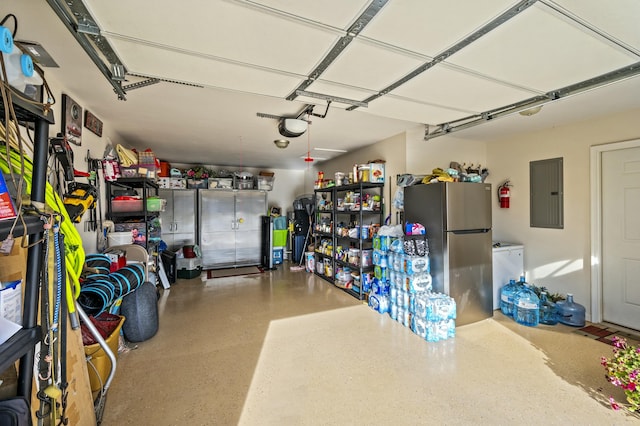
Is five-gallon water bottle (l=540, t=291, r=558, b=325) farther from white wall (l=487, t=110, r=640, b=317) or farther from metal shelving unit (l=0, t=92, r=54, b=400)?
metal shelving unit (l=0, t=92, r=54, b=400)

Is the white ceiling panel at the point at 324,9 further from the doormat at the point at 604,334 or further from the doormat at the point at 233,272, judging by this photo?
the doormat at the point at 233,272

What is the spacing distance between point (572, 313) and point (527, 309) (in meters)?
0.47

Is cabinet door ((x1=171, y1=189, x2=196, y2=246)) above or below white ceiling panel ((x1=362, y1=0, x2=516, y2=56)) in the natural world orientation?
below

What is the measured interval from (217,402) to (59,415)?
98cm

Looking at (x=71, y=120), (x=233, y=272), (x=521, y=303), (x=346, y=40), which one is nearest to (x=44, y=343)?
(x=346, y=40)

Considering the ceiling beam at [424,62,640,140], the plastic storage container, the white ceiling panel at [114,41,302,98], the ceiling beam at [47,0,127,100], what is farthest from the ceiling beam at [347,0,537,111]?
the plastic storage container

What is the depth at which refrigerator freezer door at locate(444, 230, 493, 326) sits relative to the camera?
3064 mm

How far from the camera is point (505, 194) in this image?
13.3ft

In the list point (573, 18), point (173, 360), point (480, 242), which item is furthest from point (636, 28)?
point (173, 360)

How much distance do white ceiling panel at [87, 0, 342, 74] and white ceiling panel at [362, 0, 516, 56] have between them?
9.7 inches

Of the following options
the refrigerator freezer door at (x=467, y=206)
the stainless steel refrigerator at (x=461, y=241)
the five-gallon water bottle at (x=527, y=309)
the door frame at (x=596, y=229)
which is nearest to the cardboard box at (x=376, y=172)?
the stainless steel refrigerator at (x=461, y=241)

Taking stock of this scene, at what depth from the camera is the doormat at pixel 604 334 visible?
2791 mm

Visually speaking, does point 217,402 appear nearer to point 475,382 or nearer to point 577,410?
point 475,382

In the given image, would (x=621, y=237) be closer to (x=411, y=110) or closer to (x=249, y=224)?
(x=411, y=110)
